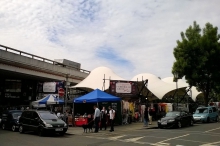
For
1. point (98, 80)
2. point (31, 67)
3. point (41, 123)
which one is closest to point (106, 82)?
point (98, 80)

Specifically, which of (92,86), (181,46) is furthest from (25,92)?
(181,46)

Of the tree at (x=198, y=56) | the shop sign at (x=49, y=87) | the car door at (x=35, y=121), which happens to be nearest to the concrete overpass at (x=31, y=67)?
the shop sign at (x=49, y=87)

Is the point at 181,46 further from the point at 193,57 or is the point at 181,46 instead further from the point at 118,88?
the point at 118,88

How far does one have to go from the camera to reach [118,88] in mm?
25266

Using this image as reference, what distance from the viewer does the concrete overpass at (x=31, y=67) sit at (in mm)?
26448

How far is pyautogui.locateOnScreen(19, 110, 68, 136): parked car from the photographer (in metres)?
15.4

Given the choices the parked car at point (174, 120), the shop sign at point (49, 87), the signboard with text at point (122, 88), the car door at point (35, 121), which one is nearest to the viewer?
the car door at point (35, 121)

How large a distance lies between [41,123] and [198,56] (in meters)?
20.6

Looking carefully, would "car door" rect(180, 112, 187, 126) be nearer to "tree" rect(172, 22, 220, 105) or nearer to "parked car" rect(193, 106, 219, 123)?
"parked car" rect(193, 106, 219, 123)

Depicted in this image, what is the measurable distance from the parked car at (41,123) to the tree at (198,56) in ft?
59.5

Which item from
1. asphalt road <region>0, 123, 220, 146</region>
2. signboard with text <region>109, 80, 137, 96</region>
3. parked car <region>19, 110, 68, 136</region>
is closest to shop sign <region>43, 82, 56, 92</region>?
signboard with text <region>109, 80, 137, 96</region>

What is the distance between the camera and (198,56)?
2964 centimetres

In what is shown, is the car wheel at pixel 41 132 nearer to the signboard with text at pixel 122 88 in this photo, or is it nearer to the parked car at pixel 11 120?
the parked car at pixel 11 120

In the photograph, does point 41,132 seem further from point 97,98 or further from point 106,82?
point 106,82
